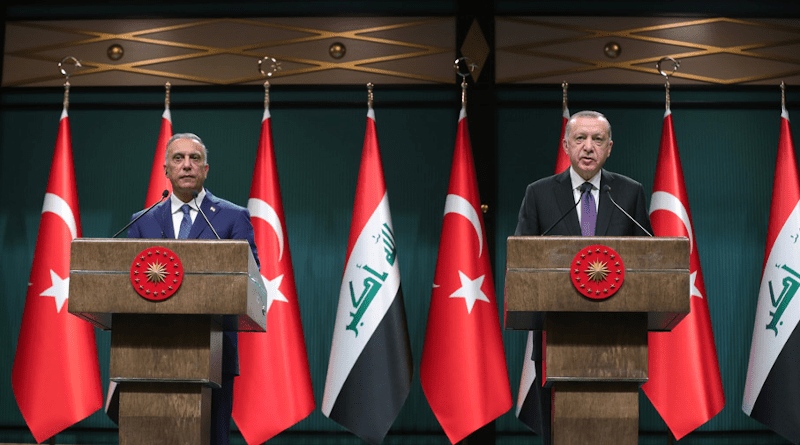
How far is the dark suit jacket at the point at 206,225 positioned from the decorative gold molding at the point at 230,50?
2.28 meters

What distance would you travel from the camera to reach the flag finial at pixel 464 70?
4.75 metres

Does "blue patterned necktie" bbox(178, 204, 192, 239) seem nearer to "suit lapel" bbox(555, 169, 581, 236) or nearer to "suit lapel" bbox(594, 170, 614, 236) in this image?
"suit lapel" bbox(555, 169, 581, 236)

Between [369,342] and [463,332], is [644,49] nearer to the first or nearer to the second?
[463,332]

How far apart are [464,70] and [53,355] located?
282cm

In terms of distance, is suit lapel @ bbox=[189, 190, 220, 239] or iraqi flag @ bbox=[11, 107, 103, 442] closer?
suit lapel @ bbox=[189, 190, 220, 239]

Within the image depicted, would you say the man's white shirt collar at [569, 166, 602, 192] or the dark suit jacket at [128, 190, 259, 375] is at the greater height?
the man's white shirt collar at [569, 166, 602, 192]

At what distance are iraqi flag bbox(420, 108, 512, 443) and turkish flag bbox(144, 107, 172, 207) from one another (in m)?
1.55

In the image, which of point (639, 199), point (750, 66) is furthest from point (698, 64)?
point (639, 199)

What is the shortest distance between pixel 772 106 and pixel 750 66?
0.91ft

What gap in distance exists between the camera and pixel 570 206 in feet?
9.35

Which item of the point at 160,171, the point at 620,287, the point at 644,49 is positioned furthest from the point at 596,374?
the point at 644,49

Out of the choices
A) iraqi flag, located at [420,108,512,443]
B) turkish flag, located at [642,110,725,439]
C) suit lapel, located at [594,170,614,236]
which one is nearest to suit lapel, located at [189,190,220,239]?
suit lapel, located at [594,170,614,236]

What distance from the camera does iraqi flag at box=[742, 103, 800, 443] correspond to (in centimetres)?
424

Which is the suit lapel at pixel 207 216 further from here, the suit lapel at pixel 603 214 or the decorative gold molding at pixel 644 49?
the decorative gold molding at pixel 644 49
